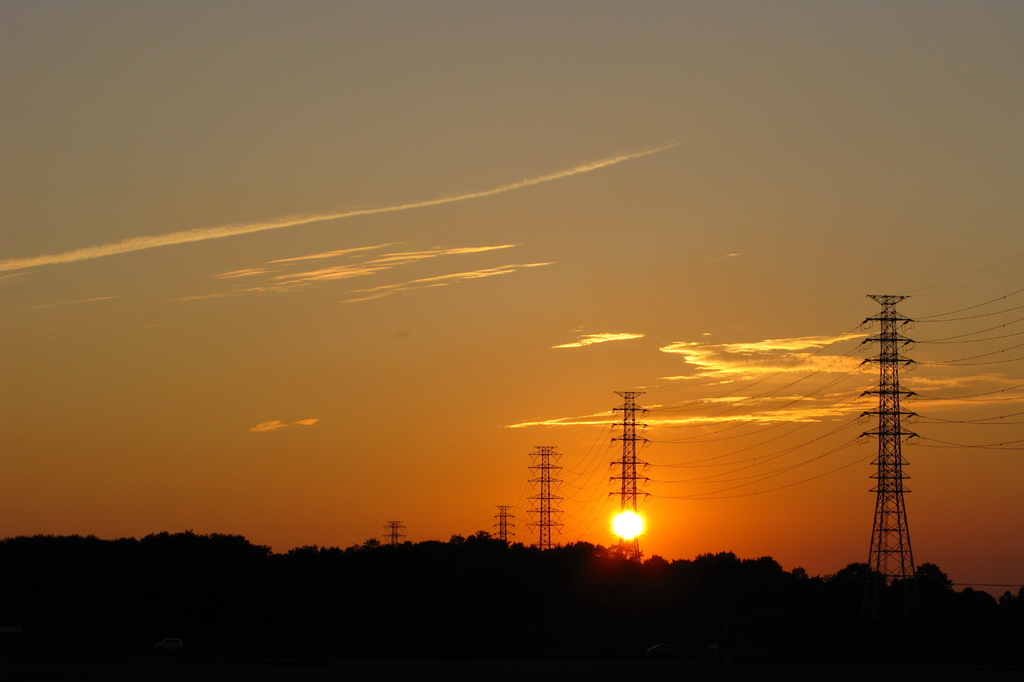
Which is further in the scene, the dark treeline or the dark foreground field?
the dark treeline

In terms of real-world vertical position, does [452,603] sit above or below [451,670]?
below

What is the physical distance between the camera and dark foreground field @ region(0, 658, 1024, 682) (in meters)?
57.9

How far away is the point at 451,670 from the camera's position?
6375cm

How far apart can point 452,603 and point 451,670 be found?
58.4 meters

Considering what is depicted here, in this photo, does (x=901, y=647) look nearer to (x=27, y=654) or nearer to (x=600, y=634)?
(x=600, y=634)

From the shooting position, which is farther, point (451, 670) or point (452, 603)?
point (452, 603)

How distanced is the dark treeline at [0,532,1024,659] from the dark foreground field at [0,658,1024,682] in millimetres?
16792

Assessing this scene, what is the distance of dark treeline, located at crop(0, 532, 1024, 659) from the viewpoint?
324 ft

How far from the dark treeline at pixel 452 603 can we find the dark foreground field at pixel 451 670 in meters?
16.8

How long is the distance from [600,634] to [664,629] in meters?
6.36

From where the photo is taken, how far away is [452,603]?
121m

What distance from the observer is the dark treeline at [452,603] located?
9875 cm

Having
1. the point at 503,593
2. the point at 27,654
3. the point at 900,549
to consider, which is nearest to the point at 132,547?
the point at 503,593

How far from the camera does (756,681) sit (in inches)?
2243
